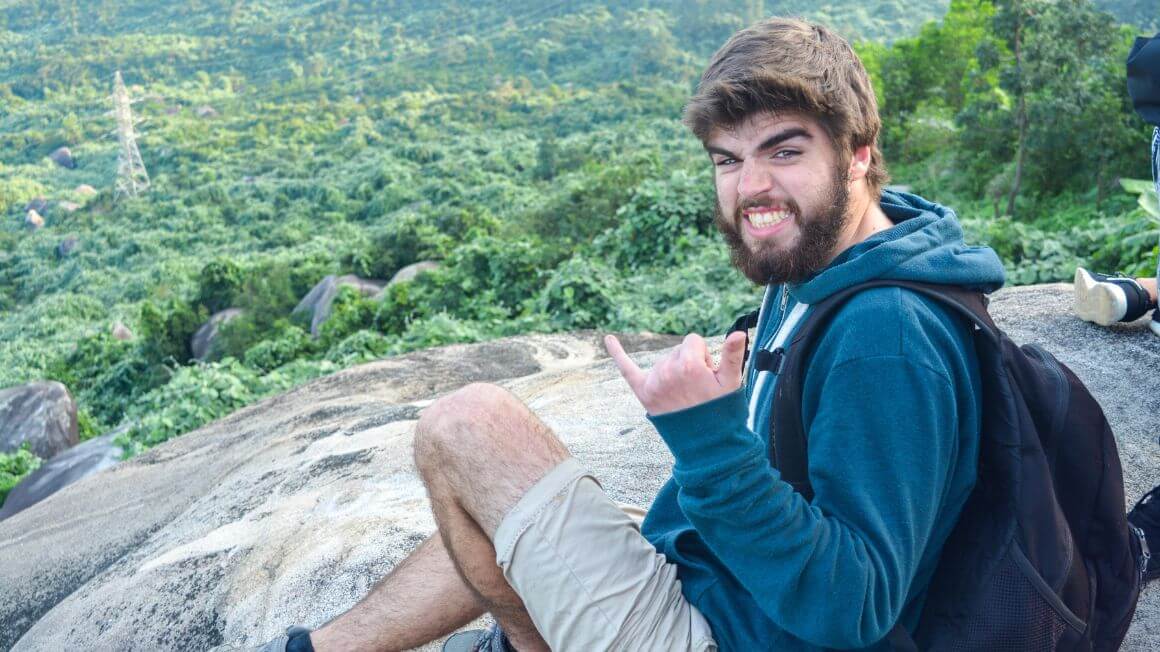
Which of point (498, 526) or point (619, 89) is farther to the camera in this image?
point (619, 89)

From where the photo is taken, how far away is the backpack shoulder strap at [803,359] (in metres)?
1.48

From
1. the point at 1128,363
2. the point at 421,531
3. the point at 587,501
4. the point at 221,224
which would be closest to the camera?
the point at 587,501

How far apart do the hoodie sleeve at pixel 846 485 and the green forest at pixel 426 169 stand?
2.44 metres

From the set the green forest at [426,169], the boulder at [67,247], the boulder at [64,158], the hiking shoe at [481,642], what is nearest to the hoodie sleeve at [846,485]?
the hiking shoe at [481,642]

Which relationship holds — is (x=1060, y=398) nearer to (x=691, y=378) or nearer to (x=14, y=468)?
(x=691, y=378)

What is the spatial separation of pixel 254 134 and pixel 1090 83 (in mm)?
32700

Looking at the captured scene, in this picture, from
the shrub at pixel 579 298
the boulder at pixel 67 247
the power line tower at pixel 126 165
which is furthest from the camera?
the power line tower at pixel 126 165

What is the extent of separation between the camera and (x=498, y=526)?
1.74 meters

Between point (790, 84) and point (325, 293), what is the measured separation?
Result: 458 inches

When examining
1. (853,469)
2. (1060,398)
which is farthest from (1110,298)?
(853,469)

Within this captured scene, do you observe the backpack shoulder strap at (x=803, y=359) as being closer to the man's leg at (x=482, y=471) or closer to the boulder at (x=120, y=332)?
the man's leg at (x=482, y=471)

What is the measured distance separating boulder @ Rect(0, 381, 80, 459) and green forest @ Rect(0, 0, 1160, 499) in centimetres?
78

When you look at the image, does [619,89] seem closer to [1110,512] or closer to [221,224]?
[221,224]

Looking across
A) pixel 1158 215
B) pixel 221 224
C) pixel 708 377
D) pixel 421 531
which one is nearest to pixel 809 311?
pixel 708 377
